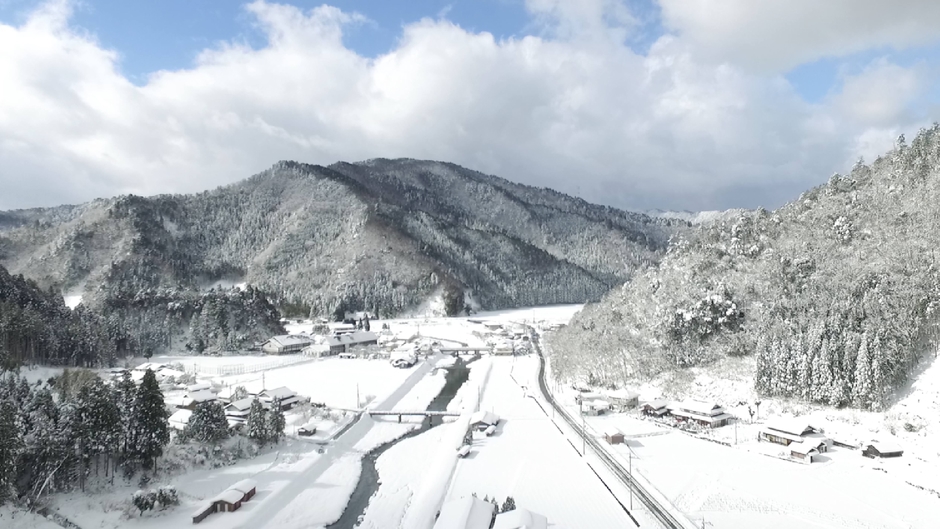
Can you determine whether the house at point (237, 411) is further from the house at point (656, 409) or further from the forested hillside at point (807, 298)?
the forested hillside at point (807, 298)

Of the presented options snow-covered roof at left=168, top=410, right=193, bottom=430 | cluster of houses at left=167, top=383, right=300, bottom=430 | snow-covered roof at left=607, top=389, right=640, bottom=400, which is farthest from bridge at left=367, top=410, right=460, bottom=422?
snow-covered roof at left=607, top=389, right=640, bottom=400

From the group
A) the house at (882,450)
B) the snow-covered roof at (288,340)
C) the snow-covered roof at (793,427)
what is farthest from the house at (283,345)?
the house at (882,450)

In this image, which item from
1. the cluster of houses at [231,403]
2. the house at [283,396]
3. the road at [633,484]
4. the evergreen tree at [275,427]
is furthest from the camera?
the house at [283,396]

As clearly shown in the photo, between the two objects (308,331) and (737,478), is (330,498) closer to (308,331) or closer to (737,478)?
(737,478)

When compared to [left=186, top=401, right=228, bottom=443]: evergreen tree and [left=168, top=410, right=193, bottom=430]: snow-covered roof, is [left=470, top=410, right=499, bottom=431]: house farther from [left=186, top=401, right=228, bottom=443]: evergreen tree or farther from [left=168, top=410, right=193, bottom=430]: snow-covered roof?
[left=168, top=410, right=193, bottom=430]: snow-covered roof

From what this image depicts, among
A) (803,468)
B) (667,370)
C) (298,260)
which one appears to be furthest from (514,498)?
(298,260)

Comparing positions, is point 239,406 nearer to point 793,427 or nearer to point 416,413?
point 416,413

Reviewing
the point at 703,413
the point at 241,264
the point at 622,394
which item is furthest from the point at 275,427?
the point at 241,264
